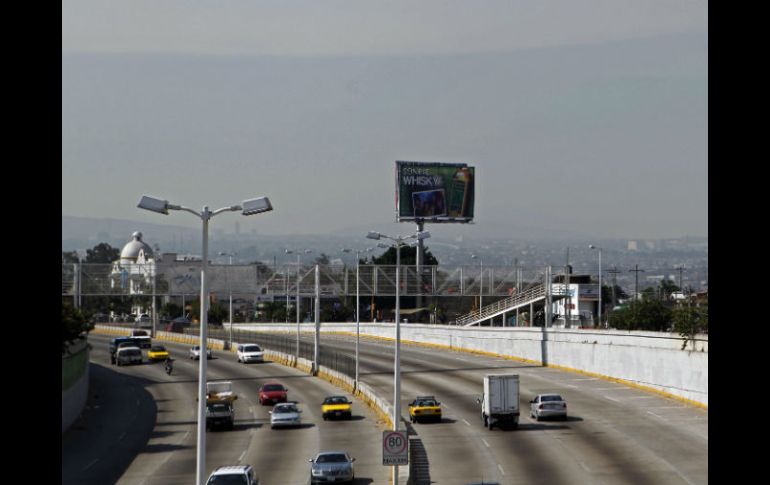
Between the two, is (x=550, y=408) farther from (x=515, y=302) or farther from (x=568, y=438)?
(x=515, y=302)

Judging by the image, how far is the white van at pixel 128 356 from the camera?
99.9 m

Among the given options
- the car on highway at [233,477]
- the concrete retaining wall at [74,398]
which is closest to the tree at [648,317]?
the concrete retaining wall at [74,398]

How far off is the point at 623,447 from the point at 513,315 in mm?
99522

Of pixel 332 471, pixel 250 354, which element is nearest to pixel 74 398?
pixel 332 471

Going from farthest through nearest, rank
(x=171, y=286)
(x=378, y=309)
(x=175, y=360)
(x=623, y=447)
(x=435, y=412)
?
(x=378, y=309) < (x=171, y=286) < (x=175, y=360) < (x=435, y=412) < (x=623, y=447)

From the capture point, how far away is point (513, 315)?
145375 millimetres

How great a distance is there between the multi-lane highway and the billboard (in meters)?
50.1

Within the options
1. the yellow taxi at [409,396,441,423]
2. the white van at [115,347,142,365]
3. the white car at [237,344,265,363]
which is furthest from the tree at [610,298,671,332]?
the yellow taxi at [409,396,441,423]

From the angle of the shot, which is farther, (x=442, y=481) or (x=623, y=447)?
(x=623, y=447)

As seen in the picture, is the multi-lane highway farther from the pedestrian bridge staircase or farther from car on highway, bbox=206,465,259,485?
Answer: the pedestrian bridge staircase
